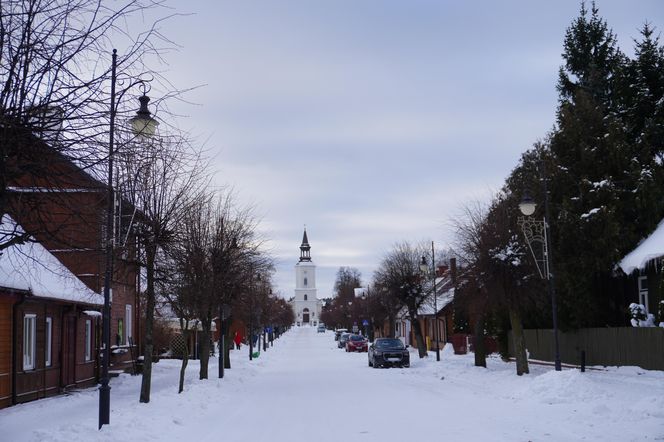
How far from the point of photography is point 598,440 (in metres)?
11.9

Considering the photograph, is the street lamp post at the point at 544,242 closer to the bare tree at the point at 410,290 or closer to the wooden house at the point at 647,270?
the wooden house at the point at 647,270

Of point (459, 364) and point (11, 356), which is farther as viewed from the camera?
point (459, 364)

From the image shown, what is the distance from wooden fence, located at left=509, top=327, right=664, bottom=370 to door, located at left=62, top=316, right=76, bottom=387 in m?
19.8

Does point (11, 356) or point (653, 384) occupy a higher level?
point (11, 356)

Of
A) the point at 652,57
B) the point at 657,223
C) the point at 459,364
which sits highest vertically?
the point at 652,57

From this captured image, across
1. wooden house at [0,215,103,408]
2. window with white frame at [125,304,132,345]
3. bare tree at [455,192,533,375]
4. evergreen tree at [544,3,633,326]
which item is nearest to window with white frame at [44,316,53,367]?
wooden house at [0,215,103,408]

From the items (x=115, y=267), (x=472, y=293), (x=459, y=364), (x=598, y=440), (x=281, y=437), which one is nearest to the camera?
(x=598, y=440)

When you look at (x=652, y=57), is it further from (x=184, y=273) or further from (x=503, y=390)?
(x=184, y=273)

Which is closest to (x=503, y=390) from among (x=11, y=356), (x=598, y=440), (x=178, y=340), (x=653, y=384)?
(x=653, y=384)

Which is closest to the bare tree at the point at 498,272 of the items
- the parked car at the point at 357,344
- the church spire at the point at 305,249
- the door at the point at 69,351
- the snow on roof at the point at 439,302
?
the door at the point at 69,351

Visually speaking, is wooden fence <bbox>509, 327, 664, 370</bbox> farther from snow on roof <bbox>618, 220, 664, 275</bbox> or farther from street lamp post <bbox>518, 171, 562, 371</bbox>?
street lamp post <bbox>518, 171, 562, 371</bbox>

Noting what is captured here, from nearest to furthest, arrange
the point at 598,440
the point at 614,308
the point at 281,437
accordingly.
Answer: the point at 598,440, the point at 281,437, the point at 614,308

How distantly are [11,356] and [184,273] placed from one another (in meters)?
5.37

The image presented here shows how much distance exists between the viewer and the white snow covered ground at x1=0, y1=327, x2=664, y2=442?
1286 centimetres
